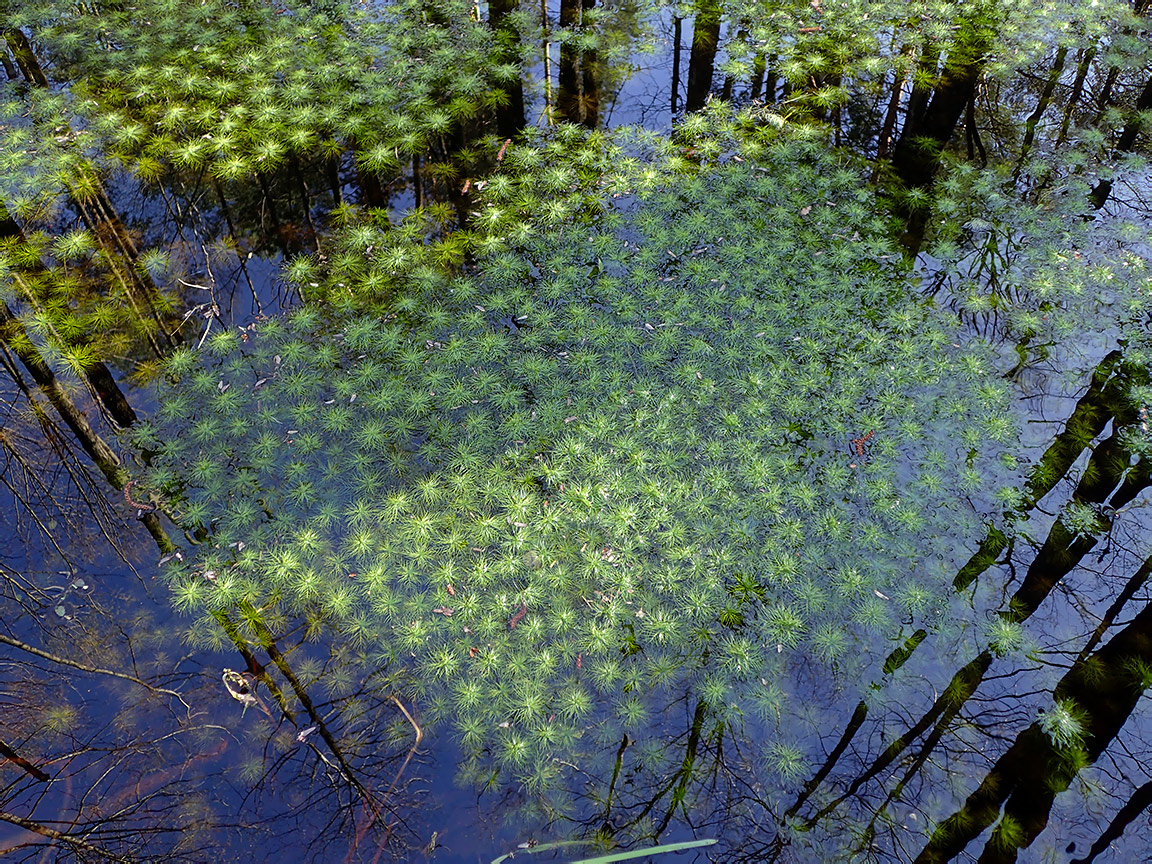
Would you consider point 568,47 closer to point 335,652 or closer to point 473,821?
point 335,652

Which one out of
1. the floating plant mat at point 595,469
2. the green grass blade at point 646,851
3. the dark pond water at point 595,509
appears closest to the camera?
the green grass blade at point 646,851

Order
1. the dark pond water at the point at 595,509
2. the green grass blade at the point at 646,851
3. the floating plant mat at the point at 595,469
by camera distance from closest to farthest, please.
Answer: the green grass blade at the point at 646,851 → the dark pond water at the point at 595,509 → the floating plant mat at the point at 595,469

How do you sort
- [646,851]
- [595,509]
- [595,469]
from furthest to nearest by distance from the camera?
[595,469]
[595,509]
[646,851]

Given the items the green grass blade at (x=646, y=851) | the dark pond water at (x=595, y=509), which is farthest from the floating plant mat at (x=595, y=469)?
the green grass blade at (x=646, y=851)

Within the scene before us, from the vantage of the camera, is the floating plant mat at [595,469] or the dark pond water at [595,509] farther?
the floating plant mat at [595,469]

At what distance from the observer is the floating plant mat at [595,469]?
2926mm

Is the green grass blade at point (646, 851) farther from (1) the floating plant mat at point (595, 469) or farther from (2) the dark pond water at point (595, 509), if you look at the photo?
(1) the floating plant mat at point (595, 469)

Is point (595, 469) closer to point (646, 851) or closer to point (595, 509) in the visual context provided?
point (595, 509)

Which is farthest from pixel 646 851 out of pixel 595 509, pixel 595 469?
pixel 595 469

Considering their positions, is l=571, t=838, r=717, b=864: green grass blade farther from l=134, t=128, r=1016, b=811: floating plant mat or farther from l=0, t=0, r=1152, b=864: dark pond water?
l=134, t=128, r=1016, b=811: floating plant mat

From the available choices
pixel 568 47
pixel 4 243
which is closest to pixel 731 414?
pixel 568 47

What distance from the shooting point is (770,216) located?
466cm

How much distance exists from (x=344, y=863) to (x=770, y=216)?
13.9 feet

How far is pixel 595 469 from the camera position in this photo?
340cm
